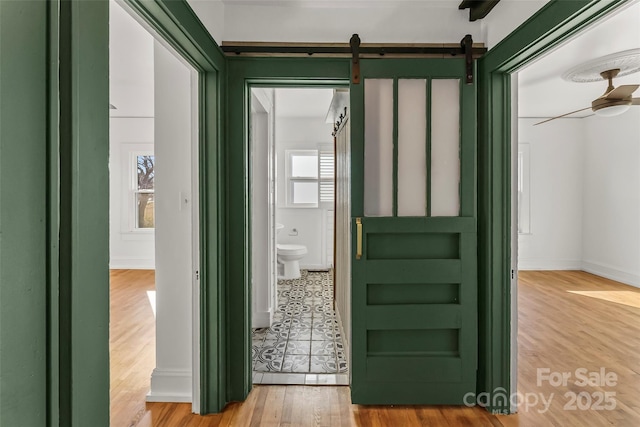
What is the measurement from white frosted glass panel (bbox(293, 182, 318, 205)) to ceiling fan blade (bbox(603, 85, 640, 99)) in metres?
4.06

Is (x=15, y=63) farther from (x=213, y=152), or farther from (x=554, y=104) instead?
(x=554, y=104)

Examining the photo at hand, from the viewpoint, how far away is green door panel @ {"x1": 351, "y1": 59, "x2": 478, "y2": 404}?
2.15 meters

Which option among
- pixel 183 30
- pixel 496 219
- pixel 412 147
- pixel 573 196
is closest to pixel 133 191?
pixel 183 30

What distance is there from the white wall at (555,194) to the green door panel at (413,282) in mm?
4673

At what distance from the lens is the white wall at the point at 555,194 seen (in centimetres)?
592

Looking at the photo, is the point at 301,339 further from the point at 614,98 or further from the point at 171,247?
the point at 614,98

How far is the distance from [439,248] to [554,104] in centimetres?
441

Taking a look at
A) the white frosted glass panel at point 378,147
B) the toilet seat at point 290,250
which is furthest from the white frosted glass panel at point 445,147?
the toilet seat at point 290,250

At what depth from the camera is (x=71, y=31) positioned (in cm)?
91

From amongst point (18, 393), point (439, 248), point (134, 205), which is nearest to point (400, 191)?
point (439, 248)

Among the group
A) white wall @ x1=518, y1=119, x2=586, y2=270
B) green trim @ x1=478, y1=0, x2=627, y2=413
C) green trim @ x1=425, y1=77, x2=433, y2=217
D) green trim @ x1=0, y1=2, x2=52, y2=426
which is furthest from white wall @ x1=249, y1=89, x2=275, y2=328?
white wall @ x1=518, y1=119, x2=586, y2=270

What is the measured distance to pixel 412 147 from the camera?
2.18 m

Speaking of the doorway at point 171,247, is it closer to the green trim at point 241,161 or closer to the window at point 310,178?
the green trim at point 241,161

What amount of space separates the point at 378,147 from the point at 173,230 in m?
1.39
